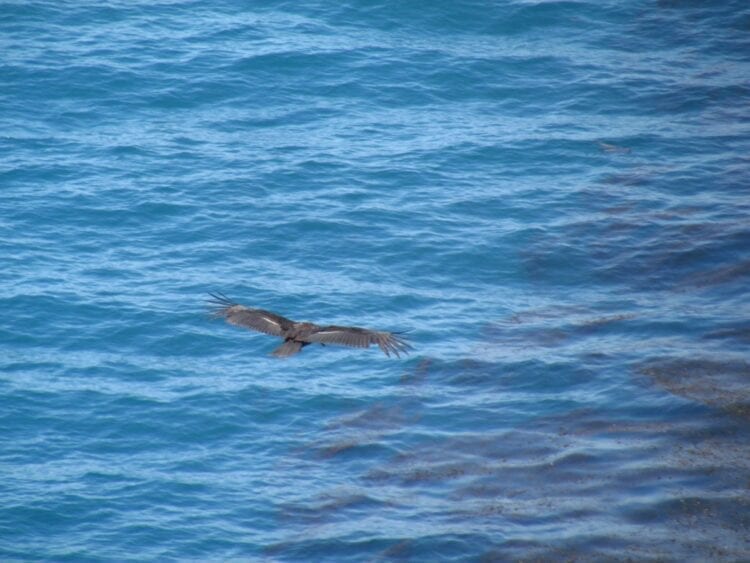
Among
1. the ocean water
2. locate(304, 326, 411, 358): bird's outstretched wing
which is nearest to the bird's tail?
locate(304, 326, 411, 358): bird's outstretched wing

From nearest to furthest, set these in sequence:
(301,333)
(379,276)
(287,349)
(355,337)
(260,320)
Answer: (355,337) < (287,349) < (301,333) < (260,320) < (379,276)

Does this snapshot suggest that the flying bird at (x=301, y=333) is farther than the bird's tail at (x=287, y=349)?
No

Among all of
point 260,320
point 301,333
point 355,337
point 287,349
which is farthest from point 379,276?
point 355,337

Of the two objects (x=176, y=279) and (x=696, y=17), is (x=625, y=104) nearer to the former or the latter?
(x=696, y=17)

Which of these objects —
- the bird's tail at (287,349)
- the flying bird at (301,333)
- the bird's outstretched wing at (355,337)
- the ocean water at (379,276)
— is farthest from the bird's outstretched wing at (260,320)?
the ocean water at (379,276)

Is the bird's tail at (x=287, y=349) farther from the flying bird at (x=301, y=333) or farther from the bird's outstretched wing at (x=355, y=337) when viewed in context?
the bird's outstretched wing at (x=355, y=337)

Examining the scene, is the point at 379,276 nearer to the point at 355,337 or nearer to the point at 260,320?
the point at 260,320

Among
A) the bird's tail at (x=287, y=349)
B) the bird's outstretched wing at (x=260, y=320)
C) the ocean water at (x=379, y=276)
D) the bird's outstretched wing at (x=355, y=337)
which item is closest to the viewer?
the bird's outstretched wing at (x=355, y=337)
